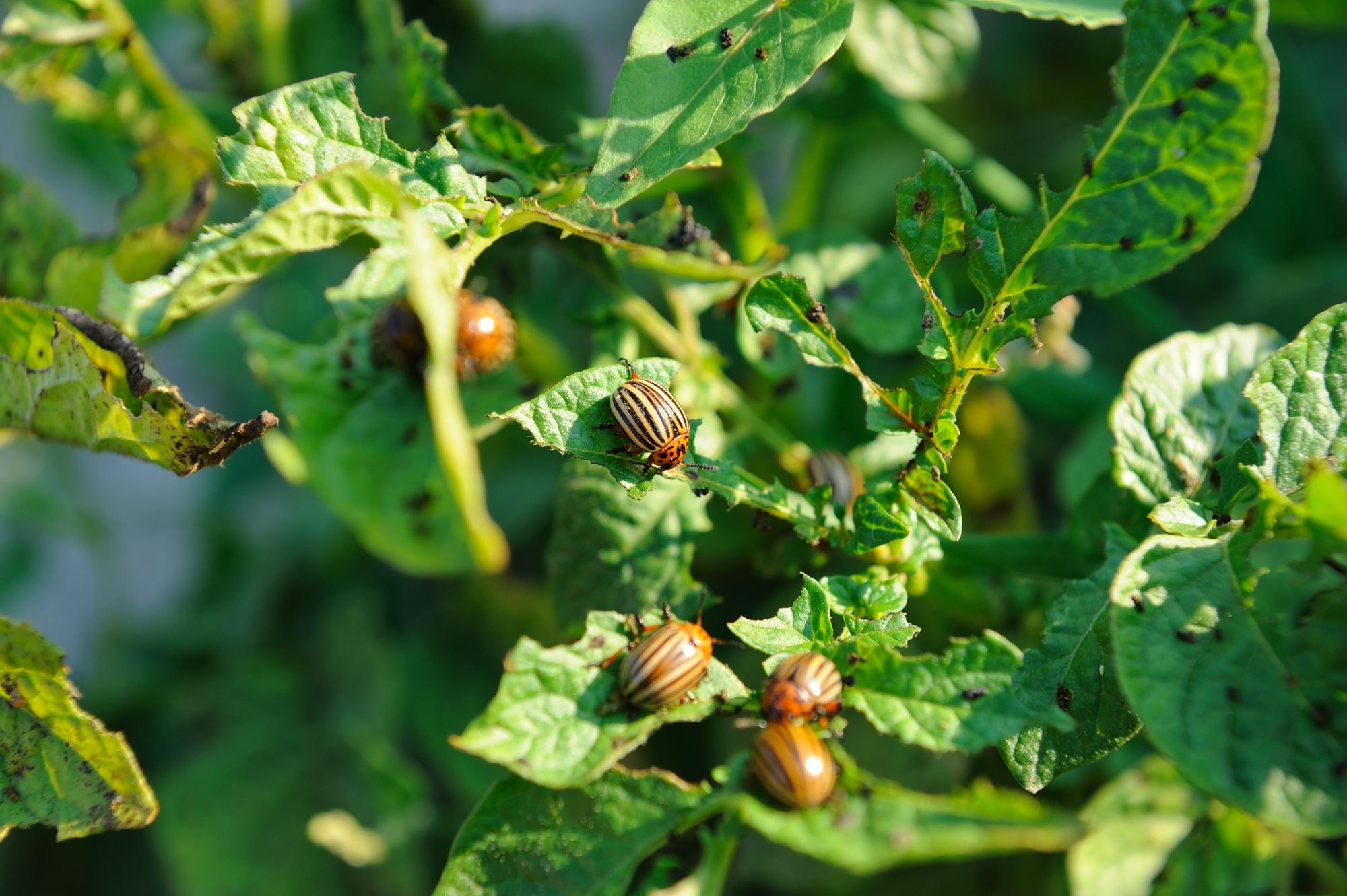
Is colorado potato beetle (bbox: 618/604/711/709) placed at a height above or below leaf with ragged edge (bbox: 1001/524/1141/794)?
above

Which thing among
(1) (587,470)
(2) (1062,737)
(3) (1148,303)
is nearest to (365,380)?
(1) (587,470)

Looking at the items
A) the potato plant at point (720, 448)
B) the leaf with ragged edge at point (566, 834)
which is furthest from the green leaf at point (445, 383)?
the leaf with ragged edge at point (566, 834)

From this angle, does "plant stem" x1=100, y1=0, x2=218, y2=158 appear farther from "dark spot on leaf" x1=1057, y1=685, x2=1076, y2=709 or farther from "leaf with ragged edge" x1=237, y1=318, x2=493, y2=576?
"dark spot on leaf" x1=1057, y1=685, x2=1076, y2=709

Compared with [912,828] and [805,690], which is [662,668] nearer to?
[805,690]

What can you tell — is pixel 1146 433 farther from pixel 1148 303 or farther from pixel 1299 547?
pixel 1148 303

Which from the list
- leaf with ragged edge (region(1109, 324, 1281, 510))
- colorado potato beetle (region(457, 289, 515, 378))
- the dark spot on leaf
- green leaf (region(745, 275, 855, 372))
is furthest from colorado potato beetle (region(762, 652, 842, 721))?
colorado potato beetle (region(457, 289, 515, 378))

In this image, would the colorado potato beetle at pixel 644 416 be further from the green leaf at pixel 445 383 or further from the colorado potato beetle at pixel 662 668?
the green leaf at pixel 445 383

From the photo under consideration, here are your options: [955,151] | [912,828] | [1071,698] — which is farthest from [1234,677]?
[955,151]
